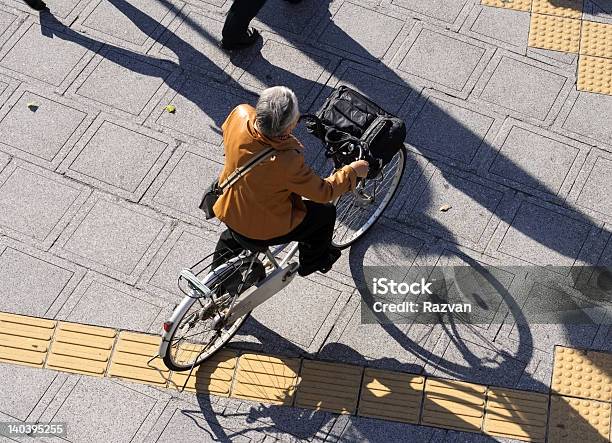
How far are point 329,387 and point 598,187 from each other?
98.0 inches

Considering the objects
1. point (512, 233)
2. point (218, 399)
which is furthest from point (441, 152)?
point (218, 399)

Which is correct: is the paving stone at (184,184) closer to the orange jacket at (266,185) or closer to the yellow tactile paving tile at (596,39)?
the orange jacket at (266,185)

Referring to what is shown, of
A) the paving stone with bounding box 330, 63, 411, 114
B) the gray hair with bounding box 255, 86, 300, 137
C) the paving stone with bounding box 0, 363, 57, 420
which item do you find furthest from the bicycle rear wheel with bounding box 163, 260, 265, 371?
the paving stone with bounding box 330, 63, 411, 114

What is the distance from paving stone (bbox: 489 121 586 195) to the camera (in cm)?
654

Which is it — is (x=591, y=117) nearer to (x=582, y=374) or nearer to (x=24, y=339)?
(x=582, y=374)

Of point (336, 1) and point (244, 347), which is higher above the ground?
point (336, 1)

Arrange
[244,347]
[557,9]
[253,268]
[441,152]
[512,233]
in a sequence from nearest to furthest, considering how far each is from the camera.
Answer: [253,268] < [244,347] < [512,233] < [441,152] < [557,9]

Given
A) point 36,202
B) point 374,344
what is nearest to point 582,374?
point 374,344

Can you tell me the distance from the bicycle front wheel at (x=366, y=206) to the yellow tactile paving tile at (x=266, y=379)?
0.91m

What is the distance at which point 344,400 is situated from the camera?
5605mm

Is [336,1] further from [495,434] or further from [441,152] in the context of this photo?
[495,434]

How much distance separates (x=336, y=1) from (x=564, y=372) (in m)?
3.69

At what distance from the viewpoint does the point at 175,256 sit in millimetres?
6176

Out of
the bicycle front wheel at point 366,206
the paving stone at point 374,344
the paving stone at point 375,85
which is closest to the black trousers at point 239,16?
the paving stone at point 375,85
